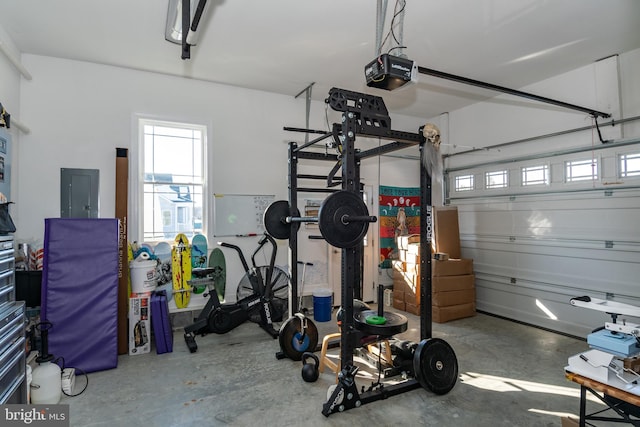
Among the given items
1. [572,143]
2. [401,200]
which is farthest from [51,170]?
[572,143]

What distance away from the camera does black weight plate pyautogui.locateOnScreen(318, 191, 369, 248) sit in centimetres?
251

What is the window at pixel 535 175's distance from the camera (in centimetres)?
471

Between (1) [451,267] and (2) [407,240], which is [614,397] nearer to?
(1) [451,267]

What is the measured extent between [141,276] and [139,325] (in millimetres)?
547

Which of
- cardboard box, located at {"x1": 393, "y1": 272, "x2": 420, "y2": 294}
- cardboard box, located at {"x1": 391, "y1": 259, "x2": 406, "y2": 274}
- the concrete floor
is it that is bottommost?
the concrete floor

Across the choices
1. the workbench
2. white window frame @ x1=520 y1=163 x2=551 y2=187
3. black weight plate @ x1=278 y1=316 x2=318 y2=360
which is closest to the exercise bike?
black weight plate @ x1=278 y1=316 x2=318 y2=360

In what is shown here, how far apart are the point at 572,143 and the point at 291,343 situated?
4405mm

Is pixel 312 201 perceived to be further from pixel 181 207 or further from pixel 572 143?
pixel 572 143

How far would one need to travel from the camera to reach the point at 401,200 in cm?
637

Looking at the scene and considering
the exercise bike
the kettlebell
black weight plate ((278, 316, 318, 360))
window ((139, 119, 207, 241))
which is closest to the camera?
the kettlebell

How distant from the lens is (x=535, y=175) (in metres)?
4.83

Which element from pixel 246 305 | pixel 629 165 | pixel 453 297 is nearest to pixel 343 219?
pixel 246 305

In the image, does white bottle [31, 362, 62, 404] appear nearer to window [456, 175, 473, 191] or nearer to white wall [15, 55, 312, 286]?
white wall [15, 55, 312, 286]

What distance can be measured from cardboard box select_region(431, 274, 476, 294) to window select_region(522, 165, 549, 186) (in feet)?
5.37
